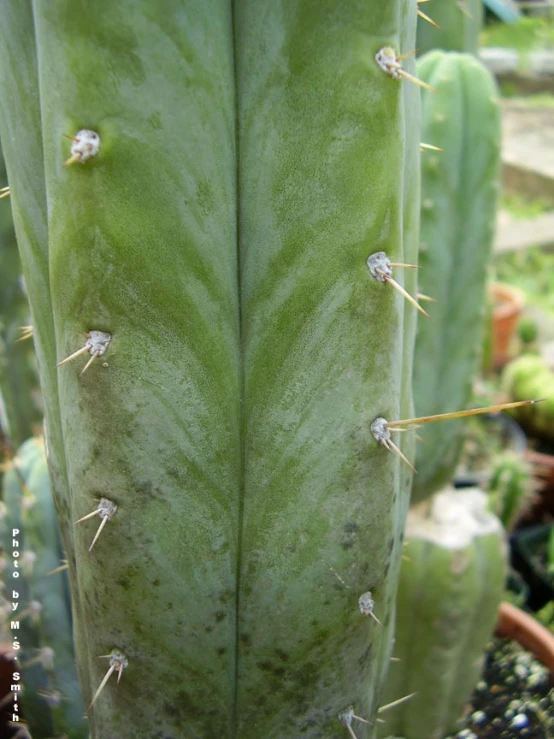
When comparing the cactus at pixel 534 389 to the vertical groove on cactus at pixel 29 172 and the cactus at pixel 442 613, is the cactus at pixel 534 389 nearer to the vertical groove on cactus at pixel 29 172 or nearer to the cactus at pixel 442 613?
the cactus at pixel 442 613

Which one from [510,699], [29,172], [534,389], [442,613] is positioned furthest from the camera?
[534,389]

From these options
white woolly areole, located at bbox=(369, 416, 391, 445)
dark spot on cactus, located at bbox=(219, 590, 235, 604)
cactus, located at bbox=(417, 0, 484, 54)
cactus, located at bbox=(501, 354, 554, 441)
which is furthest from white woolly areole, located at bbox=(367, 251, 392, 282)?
cactus, located at bbox=(501, 354, 554, 441)

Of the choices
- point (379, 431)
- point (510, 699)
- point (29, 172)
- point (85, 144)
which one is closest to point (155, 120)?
point (85, 144)

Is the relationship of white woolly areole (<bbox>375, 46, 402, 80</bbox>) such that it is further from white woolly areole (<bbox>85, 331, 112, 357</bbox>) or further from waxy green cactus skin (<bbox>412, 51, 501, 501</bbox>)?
waxy green cactus skin (<bbox>412, 51, 501, 501</bbox>)

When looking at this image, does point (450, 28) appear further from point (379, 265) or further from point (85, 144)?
point (85, 144)

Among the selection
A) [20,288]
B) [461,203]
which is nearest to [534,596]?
[461,203]

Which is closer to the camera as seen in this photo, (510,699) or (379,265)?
(379,265)

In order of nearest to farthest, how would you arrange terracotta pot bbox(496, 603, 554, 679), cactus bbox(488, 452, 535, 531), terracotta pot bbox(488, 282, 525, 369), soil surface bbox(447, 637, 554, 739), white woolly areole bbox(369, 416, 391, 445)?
1. white woolly areole bbox(369, 416, 391, 445)
2. soil surface bbox(447, 637, 554, 739)
3. terracotta pot bbox(496, 603, 554, 679)
4. cactus bbox(488, 452, 535, 531)
5. terracotta pot bbox(488, 282, 525, 369)
